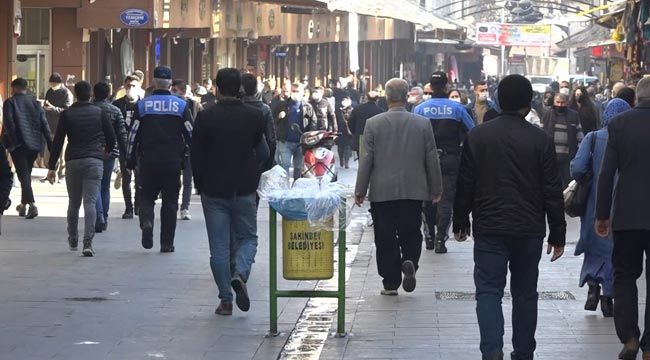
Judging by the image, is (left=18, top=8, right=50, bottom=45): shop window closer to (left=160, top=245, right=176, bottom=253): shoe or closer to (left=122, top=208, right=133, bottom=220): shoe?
(left=122, top=208, right=133, bottom=220): shoe

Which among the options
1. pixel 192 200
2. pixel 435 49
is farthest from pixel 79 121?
pixel 435 49

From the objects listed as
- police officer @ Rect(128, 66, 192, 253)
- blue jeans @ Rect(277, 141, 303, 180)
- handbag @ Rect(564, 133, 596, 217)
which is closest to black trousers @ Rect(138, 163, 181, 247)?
police officer @ Rect(128, 66, 192, 253)

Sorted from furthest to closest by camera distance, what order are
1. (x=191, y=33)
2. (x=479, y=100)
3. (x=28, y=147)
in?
(x=191, y=33) < (x=479, y=100) < (x=28, y=147)

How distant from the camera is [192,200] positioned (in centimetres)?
2155

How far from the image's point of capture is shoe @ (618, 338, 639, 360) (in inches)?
357

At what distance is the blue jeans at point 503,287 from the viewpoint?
27.9ft

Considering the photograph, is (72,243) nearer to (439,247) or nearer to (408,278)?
(439,247)

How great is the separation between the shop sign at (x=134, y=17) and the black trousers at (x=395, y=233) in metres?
14.5

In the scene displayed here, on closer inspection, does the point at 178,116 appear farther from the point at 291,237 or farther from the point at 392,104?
the point at 291,237

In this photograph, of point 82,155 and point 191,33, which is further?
point 191,33

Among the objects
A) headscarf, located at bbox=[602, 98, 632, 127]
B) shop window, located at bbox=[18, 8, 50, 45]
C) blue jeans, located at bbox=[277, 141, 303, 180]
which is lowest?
blue jeans, located at bbox=[277, 141, 303, 180]

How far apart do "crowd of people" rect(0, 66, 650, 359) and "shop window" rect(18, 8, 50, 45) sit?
10855mm

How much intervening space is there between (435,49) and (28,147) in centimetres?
5655

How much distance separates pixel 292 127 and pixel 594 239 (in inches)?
494
